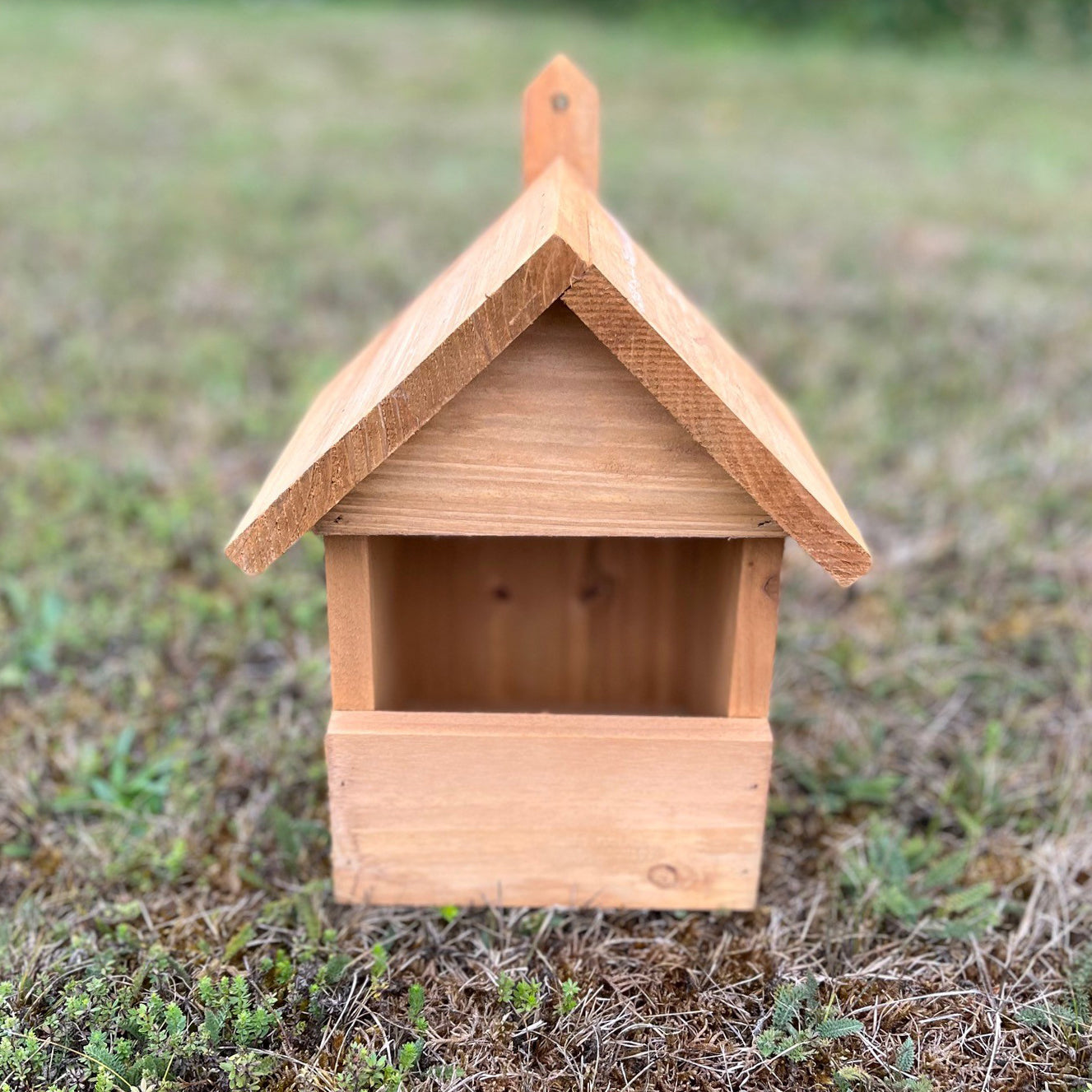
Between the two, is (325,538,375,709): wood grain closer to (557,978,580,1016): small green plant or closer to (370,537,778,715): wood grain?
(370,537,778,715): wood grain

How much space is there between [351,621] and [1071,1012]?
1.30m

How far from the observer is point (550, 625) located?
2150mm

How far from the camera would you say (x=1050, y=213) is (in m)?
6.34

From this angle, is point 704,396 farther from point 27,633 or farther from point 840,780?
point 27,633

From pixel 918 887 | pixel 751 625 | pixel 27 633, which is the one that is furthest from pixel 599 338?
pixel 27 633

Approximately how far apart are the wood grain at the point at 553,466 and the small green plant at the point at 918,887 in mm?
806

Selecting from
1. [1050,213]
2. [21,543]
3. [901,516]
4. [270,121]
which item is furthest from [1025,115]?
[21,543]

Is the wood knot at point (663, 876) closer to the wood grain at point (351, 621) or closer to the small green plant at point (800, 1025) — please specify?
the small green plant at point (800, 1025)

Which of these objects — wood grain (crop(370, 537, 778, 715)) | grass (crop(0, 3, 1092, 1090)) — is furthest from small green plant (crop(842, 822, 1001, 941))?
wood grain (crop(370, 537, 778, 715))

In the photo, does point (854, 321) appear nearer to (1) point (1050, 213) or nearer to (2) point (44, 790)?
(1) point (1050, 213)

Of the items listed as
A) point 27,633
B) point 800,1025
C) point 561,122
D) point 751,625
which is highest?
point 561,122

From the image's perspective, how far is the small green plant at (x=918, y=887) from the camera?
5.77ft

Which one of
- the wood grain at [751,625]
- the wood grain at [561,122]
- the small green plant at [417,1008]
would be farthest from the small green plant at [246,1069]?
the wood grain at [561,122]

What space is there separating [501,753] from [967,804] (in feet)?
3.54
